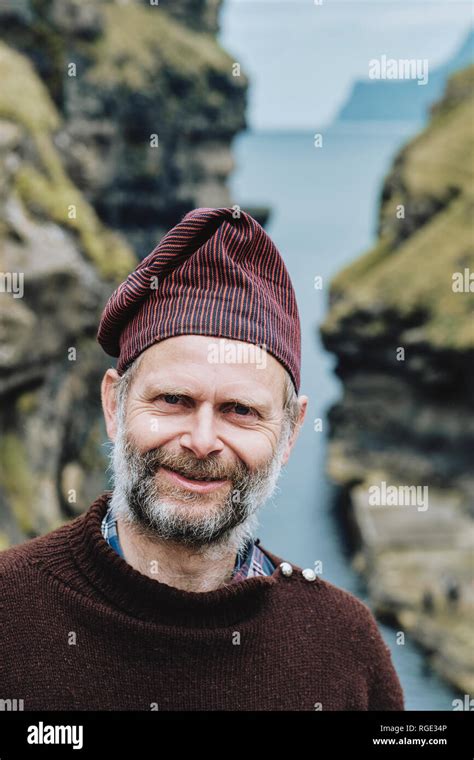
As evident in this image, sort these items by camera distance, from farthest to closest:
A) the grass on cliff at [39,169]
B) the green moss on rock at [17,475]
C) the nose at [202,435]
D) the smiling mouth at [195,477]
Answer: the grass on cliff at [39,169] → the green moss on rock at [17,475] → the smiling mouth at [195,477] → the nose at [202,435]

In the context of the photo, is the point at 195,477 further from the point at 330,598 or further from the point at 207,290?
the point at 330,598

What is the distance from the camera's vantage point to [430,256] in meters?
63.2

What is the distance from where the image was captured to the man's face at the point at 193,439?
13.4ft

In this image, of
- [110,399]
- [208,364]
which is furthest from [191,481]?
[110,399]

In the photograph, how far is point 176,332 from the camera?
4.15m

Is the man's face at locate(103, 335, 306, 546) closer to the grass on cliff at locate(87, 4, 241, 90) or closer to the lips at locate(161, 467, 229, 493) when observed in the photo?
the lips at locate(161, 467, 229, 493)

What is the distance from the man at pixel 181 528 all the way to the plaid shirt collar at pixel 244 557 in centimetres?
1

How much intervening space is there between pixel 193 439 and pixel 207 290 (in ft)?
2.13

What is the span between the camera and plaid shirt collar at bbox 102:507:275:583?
14.5 ft

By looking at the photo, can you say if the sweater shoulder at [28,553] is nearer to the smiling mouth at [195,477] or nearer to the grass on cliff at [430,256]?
the smiling mouth at [195,477]

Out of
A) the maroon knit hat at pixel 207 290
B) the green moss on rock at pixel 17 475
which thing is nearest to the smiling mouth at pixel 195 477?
the maroon knit hat at pixel 207 290
